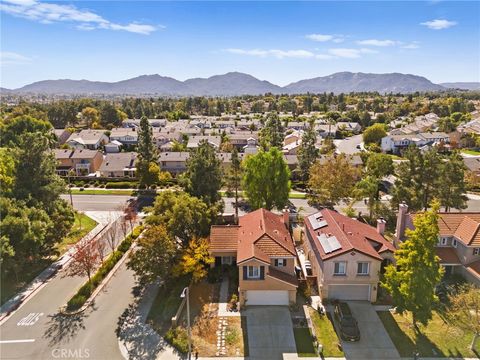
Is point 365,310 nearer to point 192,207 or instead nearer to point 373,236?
point 373,236

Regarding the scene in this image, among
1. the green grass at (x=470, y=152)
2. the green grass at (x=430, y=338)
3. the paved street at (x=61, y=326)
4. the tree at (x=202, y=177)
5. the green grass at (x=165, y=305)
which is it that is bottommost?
the green grass at (x=430, y=338)

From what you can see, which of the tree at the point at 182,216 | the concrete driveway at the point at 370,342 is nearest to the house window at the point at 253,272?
the tree at the point at 182,216

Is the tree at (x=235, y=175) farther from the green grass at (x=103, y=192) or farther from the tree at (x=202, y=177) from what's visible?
the green grass at (x=103, y=192)

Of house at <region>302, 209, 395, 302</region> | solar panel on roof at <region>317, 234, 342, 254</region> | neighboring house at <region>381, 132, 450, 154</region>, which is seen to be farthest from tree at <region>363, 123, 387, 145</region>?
solar panel on roof at <region>317, 234, 342, 254</region>

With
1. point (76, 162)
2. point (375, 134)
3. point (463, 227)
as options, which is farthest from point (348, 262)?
point (375, 134)

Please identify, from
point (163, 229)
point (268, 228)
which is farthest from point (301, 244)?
point (163, 229)
